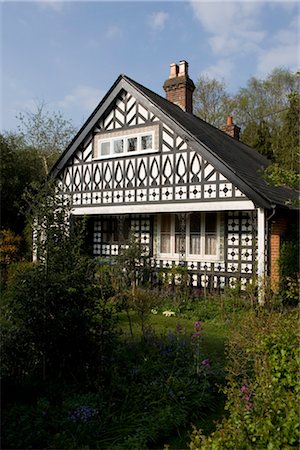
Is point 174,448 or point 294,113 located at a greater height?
point 294,113

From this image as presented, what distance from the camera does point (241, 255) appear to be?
1242 centimetres

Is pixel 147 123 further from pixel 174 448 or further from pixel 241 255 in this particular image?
pixel 174 448

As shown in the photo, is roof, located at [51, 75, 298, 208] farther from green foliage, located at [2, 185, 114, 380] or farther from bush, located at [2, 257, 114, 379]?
bush, located at [2, 257, 114, 379]

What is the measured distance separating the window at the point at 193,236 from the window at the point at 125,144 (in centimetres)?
276

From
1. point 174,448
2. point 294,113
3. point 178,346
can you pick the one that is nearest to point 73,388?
point 174,448

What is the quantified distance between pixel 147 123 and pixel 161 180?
83.8 inches

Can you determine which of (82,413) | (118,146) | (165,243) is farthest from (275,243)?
(82,413)

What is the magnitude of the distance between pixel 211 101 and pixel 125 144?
57.3 ft

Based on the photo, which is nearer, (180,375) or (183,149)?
(180,375)

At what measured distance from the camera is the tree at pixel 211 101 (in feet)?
94.3

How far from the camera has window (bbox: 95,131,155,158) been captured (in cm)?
1326

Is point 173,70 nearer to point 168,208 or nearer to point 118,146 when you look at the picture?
point 118,146

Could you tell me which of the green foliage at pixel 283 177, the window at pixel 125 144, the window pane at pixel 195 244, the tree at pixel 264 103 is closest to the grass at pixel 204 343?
→ the green foliage at pixel 283 177

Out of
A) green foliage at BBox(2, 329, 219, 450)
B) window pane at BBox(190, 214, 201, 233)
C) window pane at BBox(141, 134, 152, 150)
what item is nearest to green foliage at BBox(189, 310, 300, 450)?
green foliage at BBox(2, 329, 219, 450)
